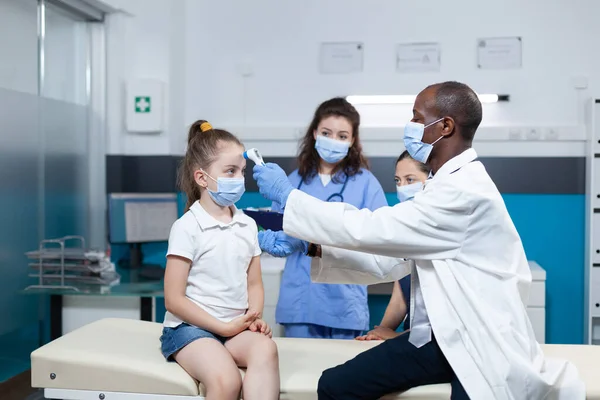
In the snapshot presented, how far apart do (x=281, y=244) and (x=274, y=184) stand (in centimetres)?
25

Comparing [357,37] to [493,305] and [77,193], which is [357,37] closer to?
[77,193]

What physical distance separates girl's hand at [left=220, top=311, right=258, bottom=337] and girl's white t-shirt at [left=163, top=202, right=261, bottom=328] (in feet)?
0.14

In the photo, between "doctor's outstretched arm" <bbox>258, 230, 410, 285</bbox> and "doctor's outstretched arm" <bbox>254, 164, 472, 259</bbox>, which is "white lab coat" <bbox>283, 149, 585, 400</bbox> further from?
"doctor's outstretched arm" <bbox>258, 230, 410, 285</bbox>

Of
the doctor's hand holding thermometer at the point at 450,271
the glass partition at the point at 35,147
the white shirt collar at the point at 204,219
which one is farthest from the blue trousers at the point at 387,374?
the glass partition at the point at 35,147

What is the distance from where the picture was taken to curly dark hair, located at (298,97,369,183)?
2.64 m

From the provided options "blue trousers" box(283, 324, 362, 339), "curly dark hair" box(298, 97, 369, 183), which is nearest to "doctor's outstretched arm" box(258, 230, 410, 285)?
"blue trousers" box(283, 324, 362, 339)

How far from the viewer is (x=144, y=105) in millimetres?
3857

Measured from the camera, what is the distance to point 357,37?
4047 millimetres

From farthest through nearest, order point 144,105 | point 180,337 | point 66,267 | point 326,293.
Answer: point 144,105 < point 66,267 < point 326,293 < point 180,337

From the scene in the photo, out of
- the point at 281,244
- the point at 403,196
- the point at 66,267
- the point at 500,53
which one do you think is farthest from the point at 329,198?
the point at 500,53

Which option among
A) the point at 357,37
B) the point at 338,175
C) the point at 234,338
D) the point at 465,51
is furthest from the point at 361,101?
the point at 234,338

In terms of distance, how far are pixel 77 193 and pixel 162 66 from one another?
850 mm

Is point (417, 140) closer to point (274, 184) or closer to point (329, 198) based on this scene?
point (274, 184)

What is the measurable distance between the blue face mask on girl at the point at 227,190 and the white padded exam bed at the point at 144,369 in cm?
46
